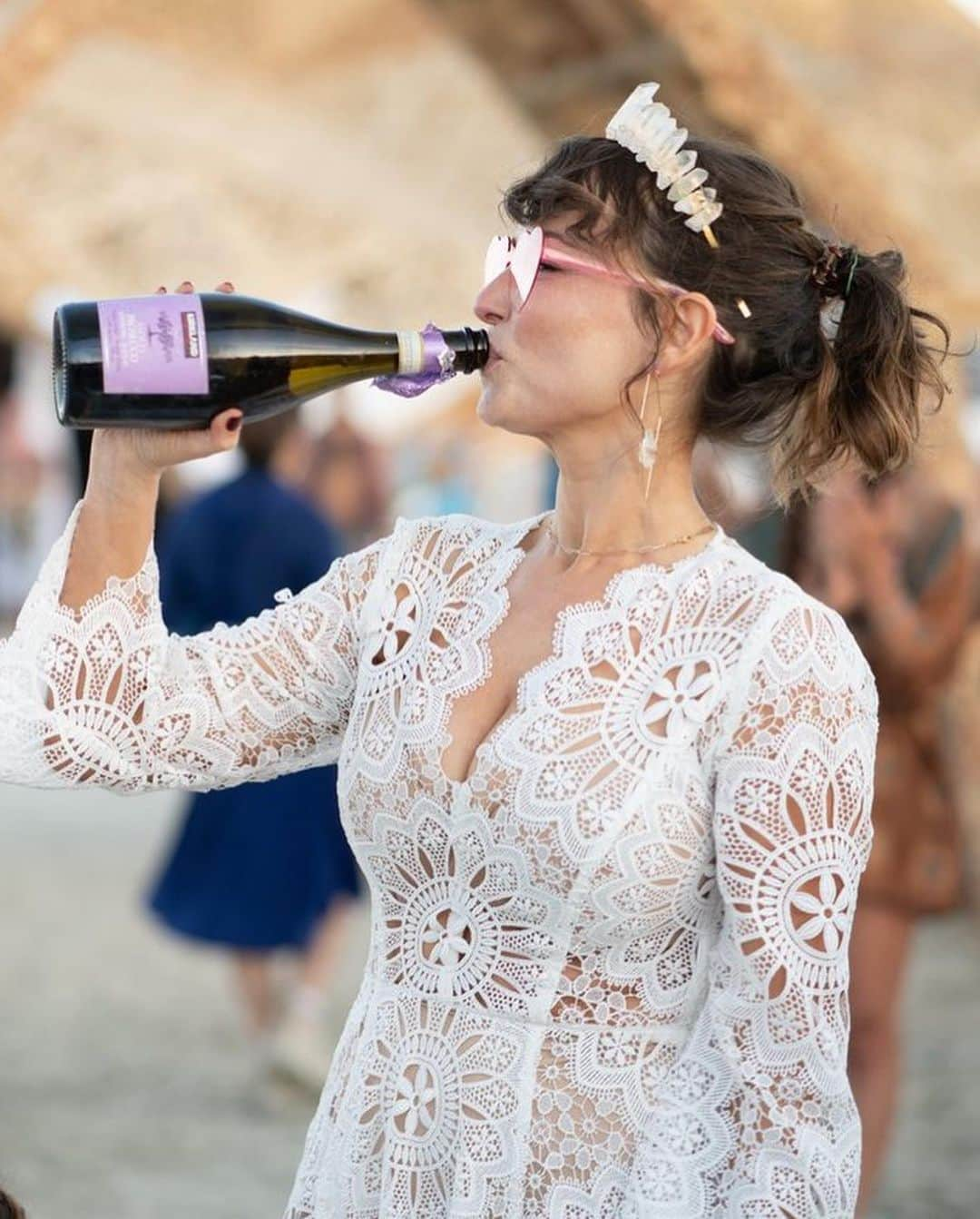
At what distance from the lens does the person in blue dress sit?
5312 mm

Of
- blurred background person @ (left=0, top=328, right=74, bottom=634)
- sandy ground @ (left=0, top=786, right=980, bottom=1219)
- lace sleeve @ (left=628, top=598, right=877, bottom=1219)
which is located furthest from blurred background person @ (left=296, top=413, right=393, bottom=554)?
lace sleeve @ (left=628, top=598, right=877, bottom=1219)

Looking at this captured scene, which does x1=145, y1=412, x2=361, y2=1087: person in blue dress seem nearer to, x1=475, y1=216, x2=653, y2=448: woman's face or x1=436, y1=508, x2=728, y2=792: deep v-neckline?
x1=436, y1=508, x2=728, y2=792: deep v-neckline

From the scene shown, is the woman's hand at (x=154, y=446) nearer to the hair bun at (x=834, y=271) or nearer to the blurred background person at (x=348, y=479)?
the hair bun at (x=834, y=271)

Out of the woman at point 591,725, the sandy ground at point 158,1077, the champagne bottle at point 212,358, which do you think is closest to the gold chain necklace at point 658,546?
the woman at point 591,725

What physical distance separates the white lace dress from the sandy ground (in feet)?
5.24

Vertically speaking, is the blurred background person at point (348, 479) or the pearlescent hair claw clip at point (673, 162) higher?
the blurred background person at point (348, 479)

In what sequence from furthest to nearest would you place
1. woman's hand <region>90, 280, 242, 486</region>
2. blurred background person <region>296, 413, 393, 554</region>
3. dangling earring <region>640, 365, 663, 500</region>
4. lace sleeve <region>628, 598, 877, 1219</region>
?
blurred background person <region>296, 413, 393, 554</region>
dangling earring <region>640, 365, 663, 500</region>
woman's hand <region>90, 280, 242, 486</region>
lace sleeve <region>628, 598, 877, 1219</region>

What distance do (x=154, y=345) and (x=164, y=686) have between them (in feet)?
1.28

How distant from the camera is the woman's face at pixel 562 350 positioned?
81.0 inches

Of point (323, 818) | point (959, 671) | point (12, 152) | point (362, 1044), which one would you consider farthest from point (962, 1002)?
point (12, 152)

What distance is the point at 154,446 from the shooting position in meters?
2.00

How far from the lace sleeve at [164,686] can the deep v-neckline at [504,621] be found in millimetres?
158

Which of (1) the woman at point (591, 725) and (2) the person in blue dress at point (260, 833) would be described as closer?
(1) the woman at point (591, 725)

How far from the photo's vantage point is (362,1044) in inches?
82.5
